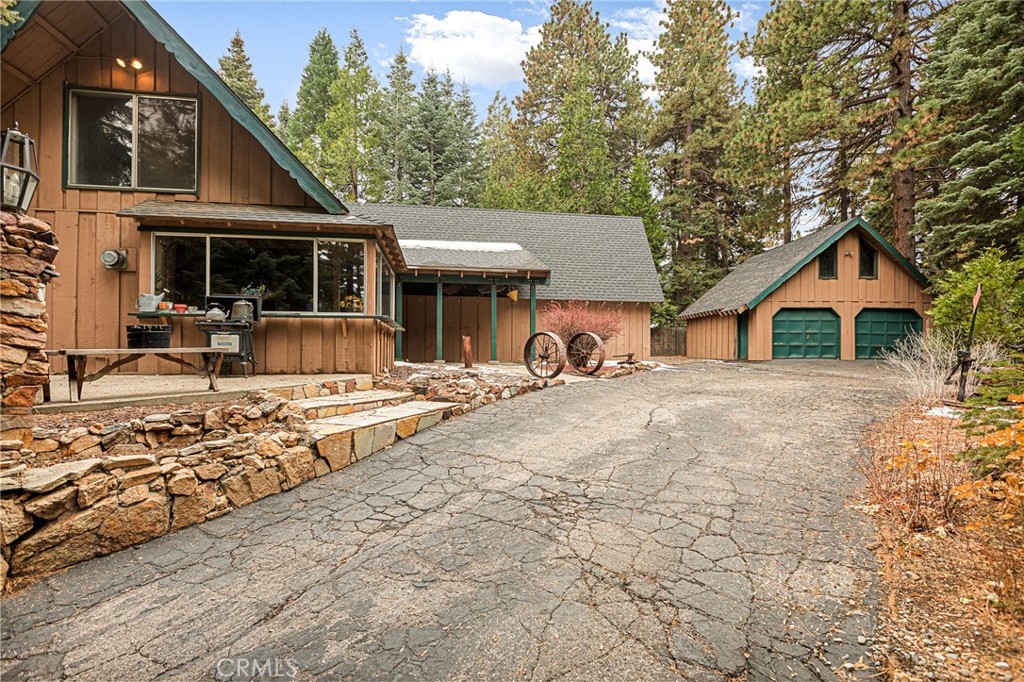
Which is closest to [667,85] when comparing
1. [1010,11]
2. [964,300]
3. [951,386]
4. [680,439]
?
[1010,11]

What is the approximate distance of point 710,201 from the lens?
25.5m

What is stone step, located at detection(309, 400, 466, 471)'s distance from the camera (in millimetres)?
4477

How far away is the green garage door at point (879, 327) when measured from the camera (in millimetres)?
15703

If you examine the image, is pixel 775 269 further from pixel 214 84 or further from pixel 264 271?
pixel 214 84

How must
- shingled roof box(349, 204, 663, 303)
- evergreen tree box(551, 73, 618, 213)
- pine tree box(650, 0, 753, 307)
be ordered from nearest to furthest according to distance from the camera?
1. shingled roof box(349, 204, 663, 303)
2. evergreen tree box(551, 73, 618, 213)
3. pine tree box(650, 0, 753, 307)

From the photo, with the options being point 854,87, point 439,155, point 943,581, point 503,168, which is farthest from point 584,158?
point 943,581

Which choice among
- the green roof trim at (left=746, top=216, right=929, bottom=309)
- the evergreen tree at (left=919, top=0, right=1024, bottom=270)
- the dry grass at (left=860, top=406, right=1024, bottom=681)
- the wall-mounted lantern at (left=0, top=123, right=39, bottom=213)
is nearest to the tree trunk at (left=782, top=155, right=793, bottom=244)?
the green roof trim at (left=746, top=216, right=929, bottom=309)

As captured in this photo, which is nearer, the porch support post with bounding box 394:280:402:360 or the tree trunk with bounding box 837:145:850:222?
the porch support post with bounding box 394:280:402:360

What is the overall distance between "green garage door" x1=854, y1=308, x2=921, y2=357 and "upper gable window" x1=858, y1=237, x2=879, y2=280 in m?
1.21

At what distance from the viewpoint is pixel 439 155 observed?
2752cm

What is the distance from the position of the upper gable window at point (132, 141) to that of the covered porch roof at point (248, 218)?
54 centimetres

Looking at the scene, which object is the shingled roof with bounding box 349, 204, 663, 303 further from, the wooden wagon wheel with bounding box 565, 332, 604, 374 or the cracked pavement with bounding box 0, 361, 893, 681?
the cracked pavement with bounding box 0, 361, 893, 681

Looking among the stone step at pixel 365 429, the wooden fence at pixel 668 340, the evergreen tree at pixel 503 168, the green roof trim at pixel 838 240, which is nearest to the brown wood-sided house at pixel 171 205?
the stone step at pixel 365 429

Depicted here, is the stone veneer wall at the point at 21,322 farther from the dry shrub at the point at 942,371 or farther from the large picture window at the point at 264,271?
the dry shrub at the point at 942,371
